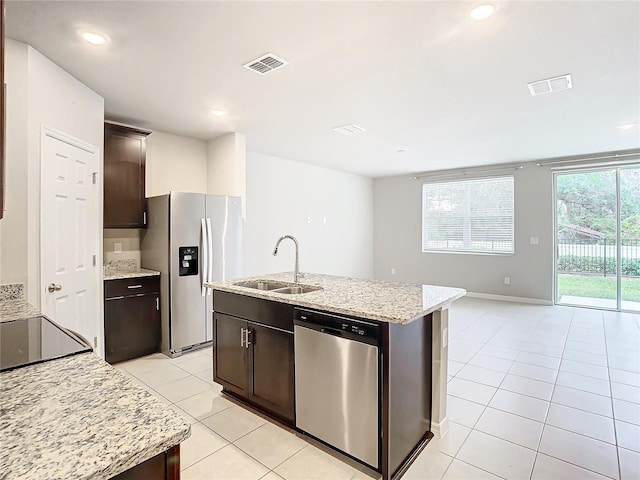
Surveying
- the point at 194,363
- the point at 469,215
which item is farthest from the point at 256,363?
the point at 469,215

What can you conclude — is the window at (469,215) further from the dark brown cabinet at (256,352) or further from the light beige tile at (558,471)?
the dark brown cabinet at (256,352)

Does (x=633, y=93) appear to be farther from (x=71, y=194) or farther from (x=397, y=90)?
(x=71, y=194)

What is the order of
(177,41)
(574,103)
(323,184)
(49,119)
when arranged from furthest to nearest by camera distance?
1. (323,184)
2. (574,103)
3. (49,119)
4. (177,41)

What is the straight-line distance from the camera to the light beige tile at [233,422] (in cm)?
231

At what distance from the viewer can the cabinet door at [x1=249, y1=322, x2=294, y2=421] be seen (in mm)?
2291

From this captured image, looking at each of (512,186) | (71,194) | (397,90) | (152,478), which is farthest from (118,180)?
(512,186)

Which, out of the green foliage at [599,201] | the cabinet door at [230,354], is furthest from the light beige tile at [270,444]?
the green foliage at [599,201]

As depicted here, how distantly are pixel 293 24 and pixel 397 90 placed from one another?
130 cm

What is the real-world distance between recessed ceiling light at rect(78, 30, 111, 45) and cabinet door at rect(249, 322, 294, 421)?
2157mm

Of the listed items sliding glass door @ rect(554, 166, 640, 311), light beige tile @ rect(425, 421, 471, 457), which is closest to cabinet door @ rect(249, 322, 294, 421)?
light beige tile @ rect(425, 421, 471, 457)

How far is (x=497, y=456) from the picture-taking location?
2082mm

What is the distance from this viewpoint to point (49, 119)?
2.57 m

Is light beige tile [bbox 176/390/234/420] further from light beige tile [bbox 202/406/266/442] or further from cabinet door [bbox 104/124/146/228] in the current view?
cabinet door [bbox 104/124/146/228]

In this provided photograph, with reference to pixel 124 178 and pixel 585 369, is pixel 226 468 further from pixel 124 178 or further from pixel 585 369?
pixel 585 369
